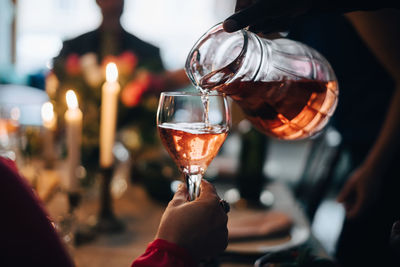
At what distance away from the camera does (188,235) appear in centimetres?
51

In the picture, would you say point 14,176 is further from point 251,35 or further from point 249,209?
point 249,209

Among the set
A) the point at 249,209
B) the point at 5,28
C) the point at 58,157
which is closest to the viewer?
the point at 249,209

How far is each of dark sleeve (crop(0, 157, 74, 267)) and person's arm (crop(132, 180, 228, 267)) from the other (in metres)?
0.14

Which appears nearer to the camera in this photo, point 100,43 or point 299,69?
point 299,69

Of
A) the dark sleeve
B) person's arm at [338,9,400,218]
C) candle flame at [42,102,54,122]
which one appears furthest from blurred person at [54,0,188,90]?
the dark sleeve

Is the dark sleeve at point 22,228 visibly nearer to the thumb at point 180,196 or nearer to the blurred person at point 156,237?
the blurred person at point 156,237

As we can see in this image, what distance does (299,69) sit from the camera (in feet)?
2.24

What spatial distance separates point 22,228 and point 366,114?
4.06 ft

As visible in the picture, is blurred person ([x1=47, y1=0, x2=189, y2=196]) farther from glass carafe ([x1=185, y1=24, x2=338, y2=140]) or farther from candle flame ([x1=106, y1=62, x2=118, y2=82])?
glass carafe ([x1=185, y1=24, x2=338, y2=140])

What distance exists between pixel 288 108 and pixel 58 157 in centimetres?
140

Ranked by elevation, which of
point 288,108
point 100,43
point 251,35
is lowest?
point 100,43

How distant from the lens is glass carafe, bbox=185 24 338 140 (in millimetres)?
616

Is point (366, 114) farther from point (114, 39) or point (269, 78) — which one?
point (114, 39)

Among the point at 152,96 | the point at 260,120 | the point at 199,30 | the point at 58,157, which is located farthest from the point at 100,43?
the point at 199,30
